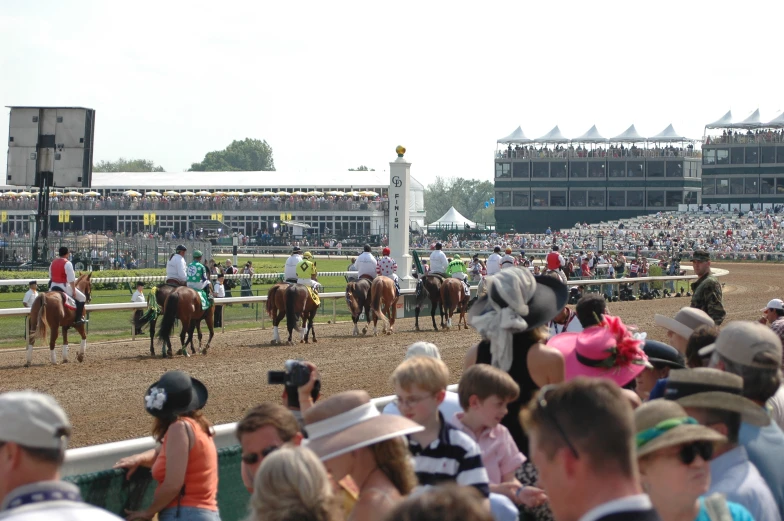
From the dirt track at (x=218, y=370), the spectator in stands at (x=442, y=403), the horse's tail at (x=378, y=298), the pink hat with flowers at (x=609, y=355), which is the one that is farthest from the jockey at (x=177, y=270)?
the pink hat with flowers at (x=609, y=355)

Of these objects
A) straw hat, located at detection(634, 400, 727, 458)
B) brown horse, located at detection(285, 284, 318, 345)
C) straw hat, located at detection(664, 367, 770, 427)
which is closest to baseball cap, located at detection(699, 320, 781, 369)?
straw hat, located at detection(664, 367, 770, 427)

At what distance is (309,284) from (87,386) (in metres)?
6.30

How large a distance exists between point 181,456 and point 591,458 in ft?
8.05

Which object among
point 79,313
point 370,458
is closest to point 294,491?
point 370,458

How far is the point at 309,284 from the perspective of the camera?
17828 mm

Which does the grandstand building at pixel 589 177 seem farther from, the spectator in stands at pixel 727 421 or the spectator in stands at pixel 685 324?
the spectator in stands at pixel 727 421

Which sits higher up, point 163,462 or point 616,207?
point 616,207

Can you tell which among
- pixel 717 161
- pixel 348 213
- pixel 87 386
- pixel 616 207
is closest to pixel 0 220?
pixel 348 213

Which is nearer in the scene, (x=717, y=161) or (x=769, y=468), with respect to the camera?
(x=769, y=468)

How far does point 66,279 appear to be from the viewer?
14.5 metres

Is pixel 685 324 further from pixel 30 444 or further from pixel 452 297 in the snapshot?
pixel 452 297

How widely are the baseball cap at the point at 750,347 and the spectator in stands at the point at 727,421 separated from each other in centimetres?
36

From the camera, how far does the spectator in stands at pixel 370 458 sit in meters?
2.93

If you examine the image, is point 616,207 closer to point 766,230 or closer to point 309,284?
point 766,230
